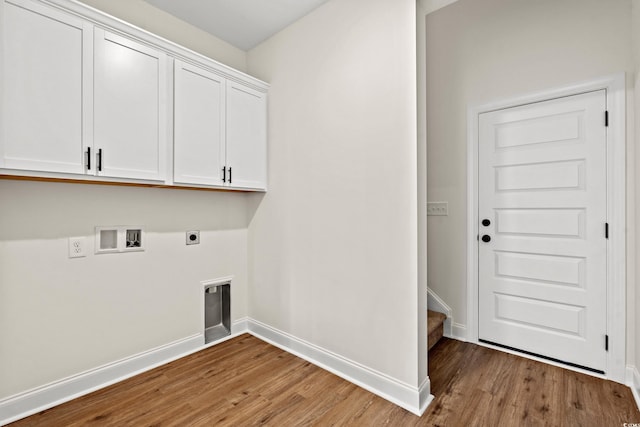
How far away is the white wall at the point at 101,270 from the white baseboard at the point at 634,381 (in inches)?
119

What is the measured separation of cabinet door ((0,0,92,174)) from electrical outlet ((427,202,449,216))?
2709mm

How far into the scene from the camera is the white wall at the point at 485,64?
2.04m

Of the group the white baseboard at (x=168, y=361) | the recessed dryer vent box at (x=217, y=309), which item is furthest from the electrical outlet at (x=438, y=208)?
the recessed dryer vent box at (x=217, y=309)

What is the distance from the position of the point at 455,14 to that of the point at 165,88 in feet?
8.46

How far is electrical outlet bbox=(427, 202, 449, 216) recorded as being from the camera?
2.77 meters

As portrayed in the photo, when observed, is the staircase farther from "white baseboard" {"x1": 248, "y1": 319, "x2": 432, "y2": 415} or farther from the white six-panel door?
"white baseboard" {"x1": 248, "y1": 319, "x2": 432, "y2": 415}

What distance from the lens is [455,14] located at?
8.82ft

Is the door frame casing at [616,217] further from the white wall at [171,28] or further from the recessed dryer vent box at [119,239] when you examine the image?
the recessed dryer vent box at [119,239]

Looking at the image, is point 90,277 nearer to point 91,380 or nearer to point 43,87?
point 91,380

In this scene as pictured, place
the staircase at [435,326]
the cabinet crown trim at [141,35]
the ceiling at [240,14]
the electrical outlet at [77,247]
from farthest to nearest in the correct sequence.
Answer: the staircase at [435,326] → the ceiling at [240,14] → the electrical outlet at [77,247] → the cabinet crown trim at [141,35]

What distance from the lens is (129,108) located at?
1883 mm

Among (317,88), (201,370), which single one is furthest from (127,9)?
(201,370)

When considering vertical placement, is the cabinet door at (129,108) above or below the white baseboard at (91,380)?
above

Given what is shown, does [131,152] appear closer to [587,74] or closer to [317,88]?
[317,88]
